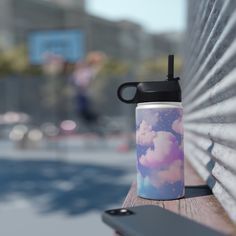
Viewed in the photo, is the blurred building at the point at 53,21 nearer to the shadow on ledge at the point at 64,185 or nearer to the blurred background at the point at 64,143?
the blurred background at the point at 64,143

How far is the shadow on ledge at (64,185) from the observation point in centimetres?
405

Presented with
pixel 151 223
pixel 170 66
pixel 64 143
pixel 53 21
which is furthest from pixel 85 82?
pixel 53 21

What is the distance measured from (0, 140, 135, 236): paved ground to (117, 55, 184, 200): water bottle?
5.62 feet

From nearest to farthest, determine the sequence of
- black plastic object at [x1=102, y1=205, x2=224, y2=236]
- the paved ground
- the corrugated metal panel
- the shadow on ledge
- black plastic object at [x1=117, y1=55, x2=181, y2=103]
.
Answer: black plastic object at [x1=102, y1=205, x2=224, y2=236] → the corrugated metal panel → black plastic object at [x1=117, y1=55, x2=181, y2=103] → the paved ground → the shadow on ledge

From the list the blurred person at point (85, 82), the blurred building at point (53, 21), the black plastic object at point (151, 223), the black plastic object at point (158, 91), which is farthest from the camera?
the blurred building at point (53, 21)

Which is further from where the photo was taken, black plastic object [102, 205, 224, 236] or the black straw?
the black straw

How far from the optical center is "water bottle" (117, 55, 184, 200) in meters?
1.33

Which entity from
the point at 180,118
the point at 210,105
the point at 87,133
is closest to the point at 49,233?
the point at 210,105

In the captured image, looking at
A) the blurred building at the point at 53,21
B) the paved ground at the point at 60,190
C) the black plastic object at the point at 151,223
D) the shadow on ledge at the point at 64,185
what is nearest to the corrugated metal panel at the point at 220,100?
the black plastic object at the point at 151,223

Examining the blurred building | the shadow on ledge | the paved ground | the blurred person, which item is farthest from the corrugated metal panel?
the blurred building

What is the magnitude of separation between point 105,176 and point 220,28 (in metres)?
4.43

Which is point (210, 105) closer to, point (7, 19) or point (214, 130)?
point (214, 130)

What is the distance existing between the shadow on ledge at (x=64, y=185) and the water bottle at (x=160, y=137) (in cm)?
243

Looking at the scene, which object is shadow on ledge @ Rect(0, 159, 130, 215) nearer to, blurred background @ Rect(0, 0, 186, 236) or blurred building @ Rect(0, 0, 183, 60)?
blurred background @ Rect(0, 0, 186, 236)
